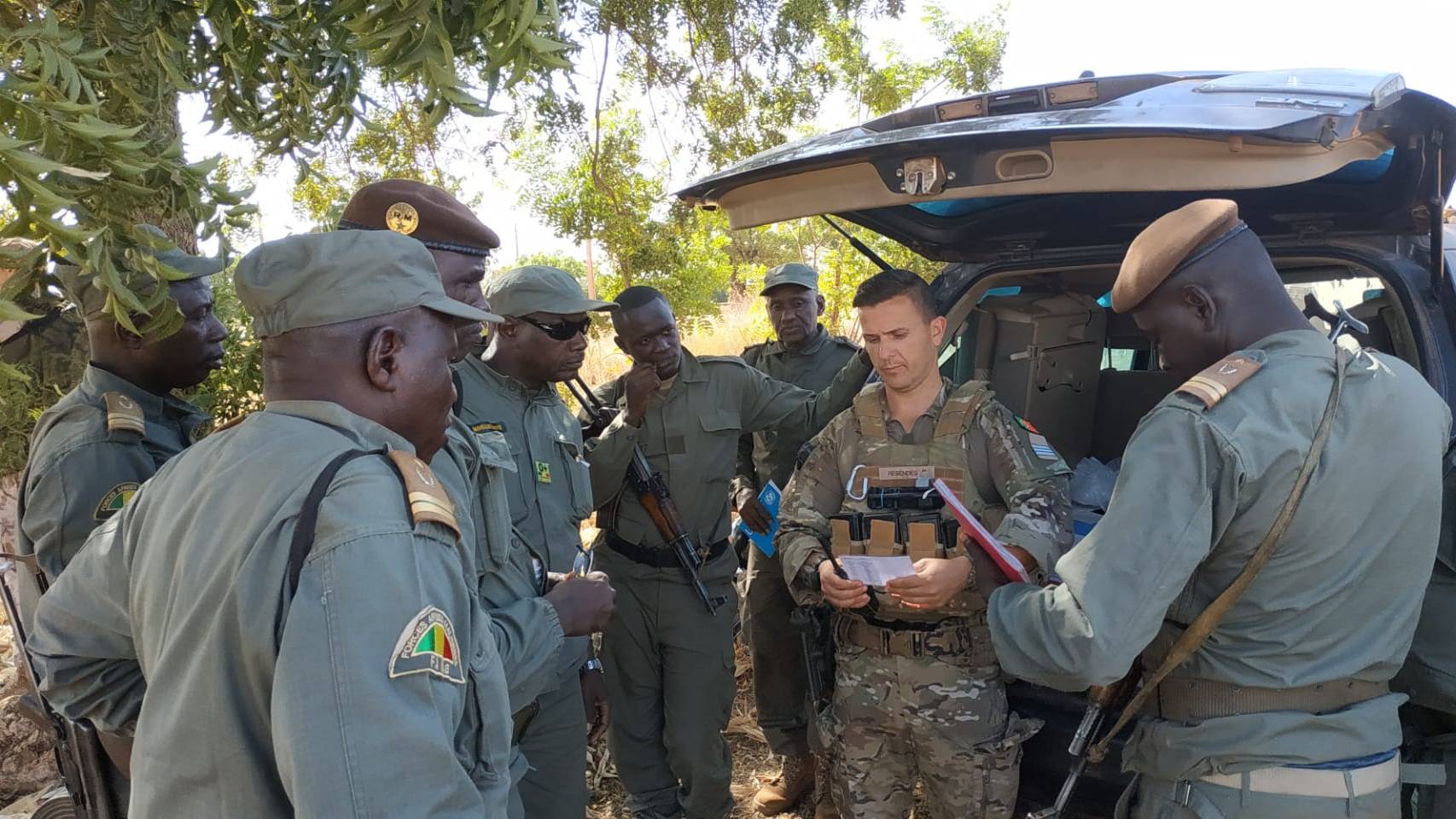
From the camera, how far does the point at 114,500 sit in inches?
87.3

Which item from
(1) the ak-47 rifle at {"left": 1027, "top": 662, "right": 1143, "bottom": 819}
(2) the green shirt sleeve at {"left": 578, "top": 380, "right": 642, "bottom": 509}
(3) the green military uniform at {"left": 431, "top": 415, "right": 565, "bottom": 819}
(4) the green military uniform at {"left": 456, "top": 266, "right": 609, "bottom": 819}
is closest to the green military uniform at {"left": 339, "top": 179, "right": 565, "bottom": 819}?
(3) the green military uniform at {"left": 431, "top": 415, "right": 565, "bottom": 819}

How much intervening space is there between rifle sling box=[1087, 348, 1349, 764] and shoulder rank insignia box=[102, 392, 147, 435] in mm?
2482

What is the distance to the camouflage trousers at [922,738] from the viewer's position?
8.16 feet

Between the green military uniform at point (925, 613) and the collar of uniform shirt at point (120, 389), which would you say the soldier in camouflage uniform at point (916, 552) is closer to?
the green military uniform at point (925, 613)

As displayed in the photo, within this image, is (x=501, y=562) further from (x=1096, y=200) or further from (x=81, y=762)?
(x=1096, y=200)

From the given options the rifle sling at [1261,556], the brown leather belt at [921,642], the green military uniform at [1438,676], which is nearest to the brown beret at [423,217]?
the brown leather belt at [921,642]

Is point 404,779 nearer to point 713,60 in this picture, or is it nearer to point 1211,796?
point 1211,796

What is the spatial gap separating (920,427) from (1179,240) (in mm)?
1046

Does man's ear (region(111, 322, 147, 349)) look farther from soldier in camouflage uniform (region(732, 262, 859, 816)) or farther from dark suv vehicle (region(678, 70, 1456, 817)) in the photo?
soldier in camouflage uniform (region(732, 262, 859, 816))

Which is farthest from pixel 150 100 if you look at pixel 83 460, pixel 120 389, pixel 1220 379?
pixel 1220 379

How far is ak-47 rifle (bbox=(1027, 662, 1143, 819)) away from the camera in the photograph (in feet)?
7.07

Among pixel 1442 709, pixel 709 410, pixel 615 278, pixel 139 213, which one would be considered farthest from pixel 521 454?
pixel 615 278

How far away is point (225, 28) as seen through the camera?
7.16 ft

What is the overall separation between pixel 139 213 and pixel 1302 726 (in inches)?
150
